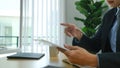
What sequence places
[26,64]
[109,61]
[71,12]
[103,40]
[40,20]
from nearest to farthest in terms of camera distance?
[109,61] → [26,64] → [103,40] → [40,20] → [71,12]

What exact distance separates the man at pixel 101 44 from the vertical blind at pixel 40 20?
2246 millimetres

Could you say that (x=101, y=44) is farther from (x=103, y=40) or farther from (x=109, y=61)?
(x=109, y=61)

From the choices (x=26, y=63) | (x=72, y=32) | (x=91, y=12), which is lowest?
(x=26, y=63)

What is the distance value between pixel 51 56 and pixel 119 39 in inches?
20.5

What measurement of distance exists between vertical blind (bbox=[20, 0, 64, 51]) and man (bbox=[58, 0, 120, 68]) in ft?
7.37

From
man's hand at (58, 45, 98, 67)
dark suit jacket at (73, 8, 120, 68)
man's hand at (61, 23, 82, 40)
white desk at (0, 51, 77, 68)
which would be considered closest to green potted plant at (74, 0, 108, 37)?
dark suit jacket at (73, 8, 120, 68)

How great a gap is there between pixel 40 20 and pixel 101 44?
7.78 ft

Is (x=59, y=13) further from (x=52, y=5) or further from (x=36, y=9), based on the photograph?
(x=36, y=9)

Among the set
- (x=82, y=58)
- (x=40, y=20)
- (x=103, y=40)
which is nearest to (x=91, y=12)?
(x=40, y=20)

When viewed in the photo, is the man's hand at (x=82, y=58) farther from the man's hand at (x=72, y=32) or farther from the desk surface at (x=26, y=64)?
the man's hand at (x=72, y=32)

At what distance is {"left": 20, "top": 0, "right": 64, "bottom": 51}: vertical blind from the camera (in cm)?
397

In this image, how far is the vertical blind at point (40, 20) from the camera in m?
3.97

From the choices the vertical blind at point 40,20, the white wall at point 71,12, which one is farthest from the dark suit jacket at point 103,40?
the white wall at point 71,12

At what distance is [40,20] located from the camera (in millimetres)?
4062
